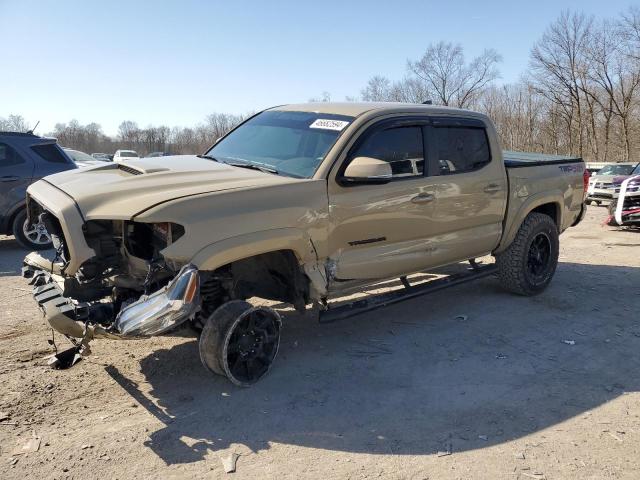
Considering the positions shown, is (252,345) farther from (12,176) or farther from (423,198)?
(12,176)

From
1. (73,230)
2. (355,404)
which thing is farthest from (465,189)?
(73,230)

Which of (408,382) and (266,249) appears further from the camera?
(408,382)

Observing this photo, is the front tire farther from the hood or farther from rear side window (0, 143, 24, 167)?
the hood

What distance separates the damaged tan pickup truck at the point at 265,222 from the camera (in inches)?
137

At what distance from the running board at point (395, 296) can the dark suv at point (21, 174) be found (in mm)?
6063

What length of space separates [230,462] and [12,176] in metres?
7.55

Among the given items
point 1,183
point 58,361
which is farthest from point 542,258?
point 1,183

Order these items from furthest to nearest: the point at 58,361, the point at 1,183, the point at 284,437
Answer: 1. the point at 1,183
2. the point at 58,361
3. the point at 284,437

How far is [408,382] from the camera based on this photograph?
13.5 ft

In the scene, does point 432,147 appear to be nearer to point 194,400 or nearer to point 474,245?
point 474,245

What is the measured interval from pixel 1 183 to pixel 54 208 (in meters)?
6.12

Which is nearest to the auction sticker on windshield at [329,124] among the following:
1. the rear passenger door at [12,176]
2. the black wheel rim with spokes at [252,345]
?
the black wheel rim with spokes at [252,345]

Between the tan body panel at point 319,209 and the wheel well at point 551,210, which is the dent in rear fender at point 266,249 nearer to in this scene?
the tan body panel at point 319,209

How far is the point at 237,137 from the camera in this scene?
5.17 meters
